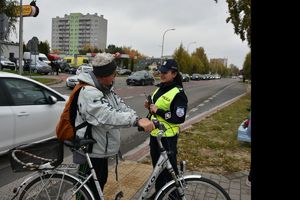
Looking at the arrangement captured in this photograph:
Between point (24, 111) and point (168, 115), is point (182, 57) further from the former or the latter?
point (168, 115)

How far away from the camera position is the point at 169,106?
12.5 ft

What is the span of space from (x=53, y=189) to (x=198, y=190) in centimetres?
124

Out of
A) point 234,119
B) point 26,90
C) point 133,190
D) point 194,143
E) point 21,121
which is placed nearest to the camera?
point 133,190

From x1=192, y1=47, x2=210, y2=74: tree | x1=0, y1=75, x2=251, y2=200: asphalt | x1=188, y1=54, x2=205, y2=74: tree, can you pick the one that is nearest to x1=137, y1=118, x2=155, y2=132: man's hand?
x1=0, y1=75, x2=251, y2=200: asphalt

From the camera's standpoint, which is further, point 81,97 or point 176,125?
point 176,125

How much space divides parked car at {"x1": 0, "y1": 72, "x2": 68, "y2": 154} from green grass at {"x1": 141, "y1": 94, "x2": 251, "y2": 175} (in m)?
1.94

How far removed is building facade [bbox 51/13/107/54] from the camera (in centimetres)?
14675

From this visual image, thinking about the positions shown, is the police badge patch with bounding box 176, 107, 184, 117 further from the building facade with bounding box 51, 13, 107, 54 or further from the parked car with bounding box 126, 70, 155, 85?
the building facade with bounding box 51, 13, 107, 54

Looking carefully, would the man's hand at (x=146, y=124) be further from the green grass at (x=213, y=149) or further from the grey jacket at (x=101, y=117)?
the green grass at (x=213, y=149)

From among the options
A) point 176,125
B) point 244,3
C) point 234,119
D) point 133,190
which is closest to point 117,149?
point 176,125

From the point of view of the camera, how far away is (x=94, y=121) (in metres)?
2.96

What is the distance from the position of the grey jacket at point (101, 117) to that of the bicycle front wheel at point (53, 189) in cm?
30
